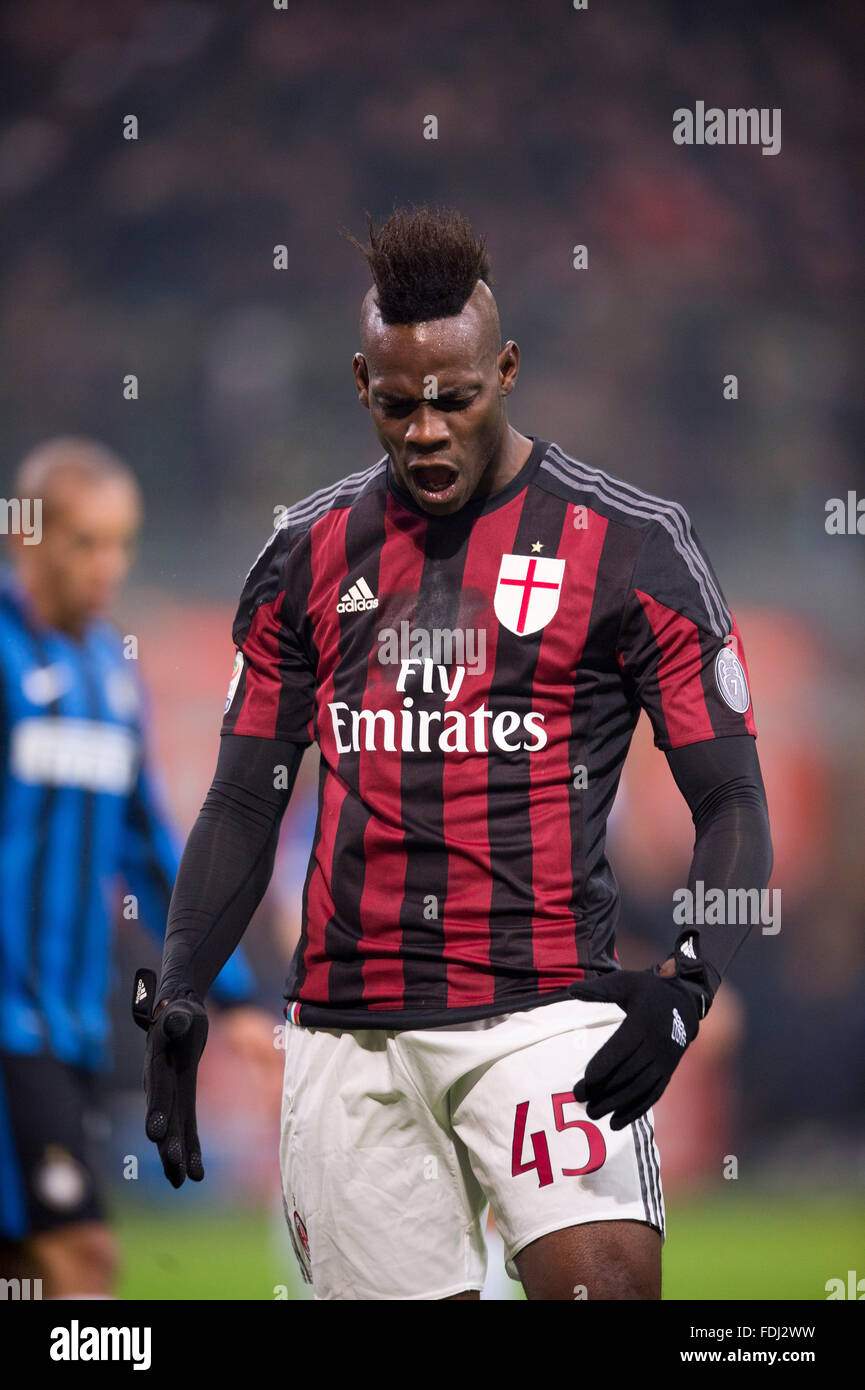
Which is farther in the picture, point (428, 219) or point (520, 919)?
point (428, 219)

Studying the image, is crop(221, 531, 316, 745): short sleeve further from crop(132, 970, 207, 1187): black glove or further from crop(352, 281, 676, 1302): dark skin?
crop(132, 970, 207, 1187): black glove

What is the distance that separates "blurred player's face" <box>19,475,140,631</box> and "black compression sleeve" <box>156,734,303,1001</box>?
1422mm

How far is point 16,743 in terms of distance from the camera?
Result: 319cm

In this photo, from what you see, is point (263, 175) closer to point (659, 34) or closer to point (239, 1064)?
point (659, 34)

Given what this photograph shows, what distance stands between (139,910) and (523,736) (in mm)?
1671

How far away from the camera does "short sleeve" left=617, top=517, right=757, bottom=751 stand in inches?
69.2

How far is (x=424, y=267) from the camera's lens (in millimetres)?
1838

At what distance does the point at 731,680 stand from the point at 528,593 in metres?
0.27

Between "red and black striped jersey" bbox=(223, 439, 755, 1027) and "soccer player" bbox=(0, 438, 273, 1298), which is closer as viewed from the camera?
"red and black striped jersey" bbox=(223, 439, 755, 1027)

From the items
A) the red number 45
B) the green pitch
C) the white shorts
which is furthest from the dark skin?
the green pitch

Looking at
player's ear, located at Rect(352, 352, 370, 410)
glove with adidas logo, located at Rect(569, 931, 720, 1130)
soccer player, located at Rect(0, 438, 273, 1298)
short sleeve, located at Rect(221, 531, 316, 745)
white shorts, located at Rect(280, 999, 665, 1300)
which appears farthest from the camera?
soccer player, located at Rect(0, 438, 273, 1298)

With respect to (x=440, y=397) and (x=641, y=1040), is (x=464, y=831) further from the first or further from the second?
(x=440, y=397)

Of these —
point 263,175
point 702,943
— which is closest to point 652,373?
point 263,175

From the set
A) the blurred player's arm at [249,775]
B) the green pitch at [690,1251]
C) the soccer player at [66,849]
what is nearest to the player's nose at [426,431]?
the blurred player's arm at [249,775]
